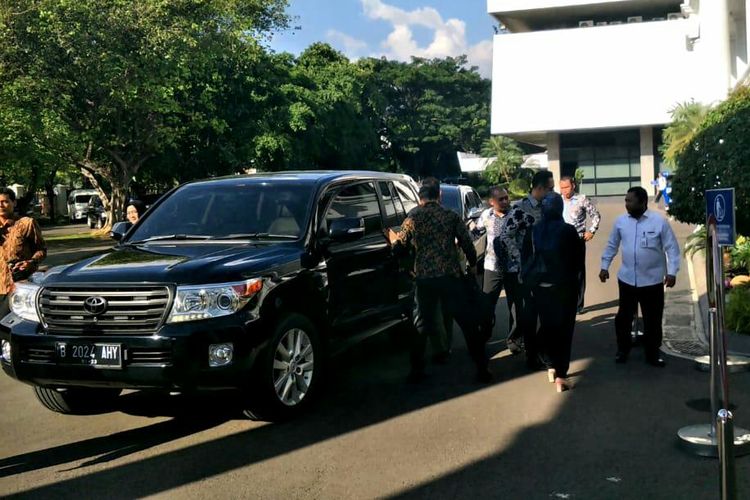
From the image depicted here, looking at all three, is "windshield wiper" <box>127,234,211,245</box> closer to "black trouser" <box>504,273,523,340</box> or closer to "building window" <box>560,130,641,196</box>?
"black trouser" <box>504,273,523,340</box>

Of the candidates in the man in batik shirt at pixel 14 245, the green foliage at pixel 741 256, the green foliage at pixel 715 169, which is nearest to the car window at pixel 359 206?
the man in batik shirt at pixel 14 245

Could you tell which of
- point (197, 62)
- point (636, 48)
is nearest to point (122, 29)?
point (197, 62)

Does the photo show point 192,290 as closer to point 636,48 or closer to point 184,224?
point 184,224

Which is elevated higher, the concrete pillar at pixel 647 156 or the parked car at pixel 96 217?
the concrete pillar at pixel 647 156

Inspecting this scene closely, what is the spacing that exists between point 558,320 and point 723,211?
175 centimetres

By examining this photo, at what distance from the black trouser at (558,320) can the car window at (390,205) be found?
173 cm

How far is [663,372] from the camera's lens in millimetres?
7414

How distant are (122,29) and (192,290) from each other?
23228 mm

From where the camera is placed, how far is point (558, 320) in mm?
7016

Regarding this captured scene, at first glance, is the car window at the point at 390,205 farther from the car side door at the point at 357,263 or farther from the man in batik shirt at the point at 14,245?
the man in batik shirt at the point at 14,245

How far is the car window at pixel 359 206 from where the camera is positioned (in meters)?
7.23

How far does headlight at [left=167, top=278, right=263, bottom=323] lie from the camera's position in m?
5.51

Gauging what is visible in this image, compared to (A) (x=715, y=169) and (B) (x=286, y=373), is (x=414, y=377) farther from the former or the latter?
(A) (x=715, y=169)

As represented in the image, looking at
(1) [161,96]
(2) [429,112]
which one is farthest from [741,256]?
(2) [429,112]
